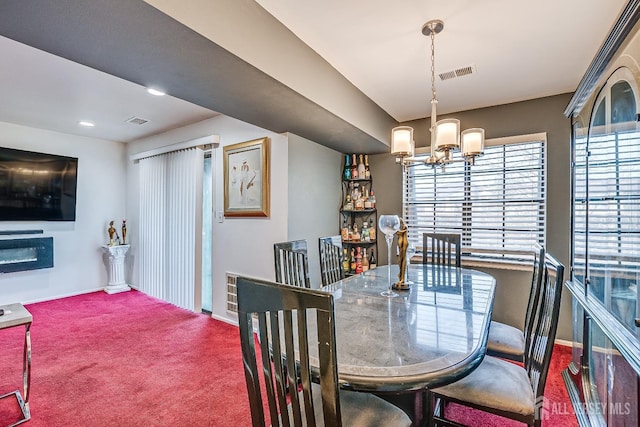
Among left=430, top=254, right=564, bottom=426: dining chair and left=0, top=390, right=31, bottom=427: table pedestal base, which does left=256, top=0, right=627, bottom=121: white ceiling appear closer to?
left=430, top=254, right=564, bottom=426: dining chair

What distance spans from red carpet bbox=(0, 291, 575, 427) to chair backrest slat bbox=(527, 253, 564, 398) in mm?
774

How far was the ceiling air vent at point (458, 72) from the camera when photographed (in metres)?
2.54

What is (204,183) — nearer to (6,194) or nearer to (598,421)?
(6,194)

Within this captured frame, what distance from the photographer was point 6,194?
4090mm

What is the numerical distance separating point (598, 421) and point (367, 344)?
1654mm

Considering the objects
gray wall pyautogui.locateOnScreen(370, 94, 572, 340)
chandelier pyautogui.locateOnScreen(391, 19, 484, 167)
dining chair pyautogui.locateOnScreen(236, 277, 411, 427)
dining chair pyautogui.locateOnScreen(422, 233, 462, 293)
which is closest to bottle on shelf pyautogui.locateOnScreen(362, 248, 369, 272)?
dining chair pyautogui.locateOnScreen(422, 233, 462, 293)

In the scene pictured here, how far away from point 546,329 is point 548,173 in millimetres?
2334

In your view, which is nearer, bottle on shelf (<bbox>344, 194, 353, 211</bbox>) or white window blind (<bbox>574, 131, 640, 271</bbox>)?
white window blind (<bbox>574, 131, 640, 271</bbox>)

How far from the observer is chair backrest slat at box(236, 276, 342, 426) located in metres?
0.80

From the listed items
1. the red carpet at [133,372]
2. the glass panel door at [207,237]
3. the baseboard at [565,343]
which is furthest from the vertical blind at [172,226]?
the baseboard at [565,343]

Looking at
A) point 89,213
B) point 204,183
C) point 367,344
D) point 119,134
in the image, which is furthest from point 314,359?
point 89,213

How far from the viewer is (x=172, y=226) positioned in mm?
4316

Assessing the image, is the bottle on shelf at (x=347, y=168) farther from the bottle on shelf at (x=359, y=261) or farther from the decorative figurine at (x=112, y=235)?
the decorative figurine at (x=112, y=235)

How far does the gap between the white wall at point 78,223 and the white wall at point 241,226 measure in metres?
1.81
